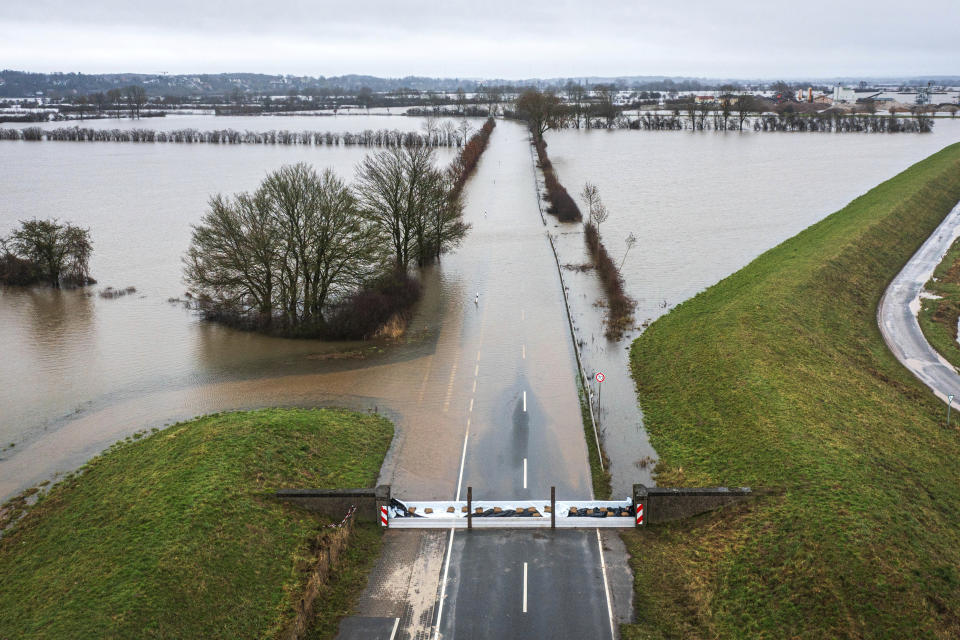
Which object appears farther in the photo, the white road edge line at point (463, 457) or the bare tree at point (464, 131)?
the bare tree at point (464, 131)

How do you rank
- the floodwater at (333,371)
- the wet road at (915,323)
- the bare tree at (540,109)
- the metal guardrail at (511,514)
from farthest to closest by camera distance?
the bare tree at (540,109)
the wet road at (915,323)
the floodwater at (333,371)
the metal guardrail at (511,514)

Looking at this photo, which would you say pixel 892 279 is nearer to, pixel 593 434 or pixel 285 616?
pixel 593 434

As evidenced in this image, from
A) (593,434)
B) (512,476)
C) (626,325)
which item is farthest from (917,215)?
(512,476)

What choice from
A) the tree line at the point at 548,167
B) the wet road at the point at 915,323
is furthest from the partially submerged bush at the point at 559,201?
the wet road at the point at 915,323

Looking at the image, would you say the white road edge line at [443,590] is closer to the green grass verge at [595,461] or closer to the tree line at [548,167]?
the green grass verge at [595,461]

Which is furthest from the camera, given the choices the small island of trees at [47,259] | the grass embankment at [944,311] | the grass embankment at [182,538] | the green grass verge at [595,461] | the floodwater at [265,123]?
the floodwater at [265,123]

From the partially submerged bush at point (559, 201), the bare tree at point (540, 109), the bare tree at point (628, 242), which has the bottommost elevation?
the bare tree at point (628, 242)

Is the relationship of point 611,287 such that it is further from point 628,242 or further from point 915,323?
point 915,323

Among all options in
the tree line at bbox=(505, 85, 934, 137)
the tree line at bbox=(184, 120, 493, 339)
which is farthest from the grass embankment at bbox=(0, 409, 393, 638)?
the tree line at bbox=(505, 85, 934, 137)
